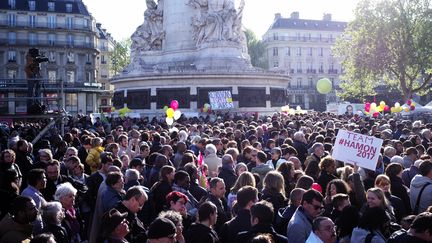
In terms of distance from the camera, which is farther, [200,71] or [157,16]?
[157,16]

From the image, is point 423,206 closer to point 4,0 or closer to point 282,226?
point 282,226

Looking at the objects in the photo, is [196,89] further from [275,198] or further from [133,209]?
[133,209]

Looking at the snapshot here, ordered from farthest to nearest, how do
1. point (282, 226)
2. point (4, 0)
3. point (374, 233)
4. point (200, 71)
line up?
point (4, 0)
point (200, 71)
point (282, 226)
point (374, 233)

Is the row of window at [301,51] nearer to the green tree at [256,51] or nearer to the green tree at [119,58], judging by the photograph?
the green tree at [256,51]

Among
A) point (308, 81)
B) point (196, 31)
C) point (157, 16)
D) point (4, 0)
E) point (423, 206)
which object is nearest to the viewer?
point (423, 206)

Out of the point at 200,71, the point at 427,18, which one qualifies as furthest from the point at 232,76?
the point at 427,18

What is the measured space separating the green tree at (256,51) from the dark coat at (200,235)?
8732 centimetres

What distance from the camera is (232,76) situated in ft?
127

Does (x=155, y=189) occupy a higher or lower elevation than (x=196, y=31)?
lower

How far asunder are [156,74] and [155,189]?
30448mm

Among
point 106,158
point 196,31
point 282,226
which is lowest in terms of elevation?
point 282,226

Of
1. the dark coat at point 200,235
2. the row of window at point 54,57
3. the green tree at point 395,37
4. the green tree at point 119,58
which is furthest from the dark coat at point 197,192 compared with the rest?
the green tree at point 119,58

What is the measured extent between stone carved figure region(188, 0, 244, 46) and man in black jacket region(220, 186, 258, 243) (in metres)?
33.7

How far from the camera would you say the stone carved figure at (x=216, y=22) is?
39969mm
